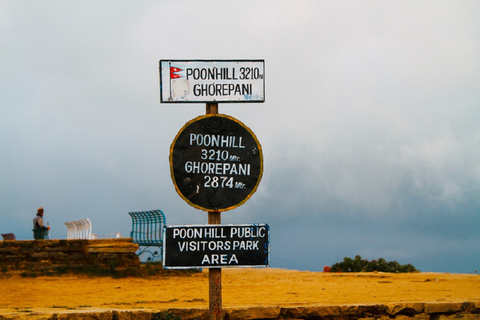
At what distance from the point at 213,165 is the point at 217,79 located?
95 centimetres

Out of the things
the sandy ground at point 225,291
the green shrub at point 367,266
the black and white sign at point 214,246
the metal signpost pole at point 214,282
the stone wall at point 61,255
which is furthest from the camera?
the green shrub at point 367,266

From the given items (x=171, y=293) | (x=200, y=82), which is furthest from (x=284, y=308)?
(x=171, y=293)

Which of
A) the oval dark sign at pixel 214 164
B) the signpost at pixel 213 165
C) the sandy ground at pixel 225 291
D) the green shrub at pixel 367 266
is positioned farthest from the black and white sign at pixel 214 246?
the green shrub at pixel 367 266

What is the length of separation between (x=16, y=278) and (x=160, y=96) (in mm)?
9569

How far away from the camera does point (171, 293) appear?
35.9 ft

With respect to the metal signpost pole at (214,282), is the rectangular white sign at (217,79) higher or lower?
higher

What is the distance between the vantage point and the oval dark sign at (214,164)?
20.4 ft

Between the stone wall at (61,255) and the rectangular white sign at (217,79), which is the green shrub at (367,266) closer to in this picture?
the stone wall at (61,255)

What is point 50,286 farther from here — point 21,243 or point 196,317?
point 196,317

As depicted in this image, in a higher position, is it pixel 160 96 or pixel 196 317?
pixel 160 96

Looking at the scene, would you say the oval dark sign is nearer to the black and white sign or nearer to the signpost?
the signpost

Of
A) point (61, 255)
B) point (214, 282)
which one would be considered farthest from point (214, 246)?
point (61, 255)

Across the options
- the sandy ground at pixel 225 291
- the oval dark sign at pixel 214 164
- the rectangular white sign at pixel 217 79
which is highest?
the rectangular white sign at pixel 217 79

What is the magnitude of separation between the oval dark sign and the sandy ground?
8.66 feet
